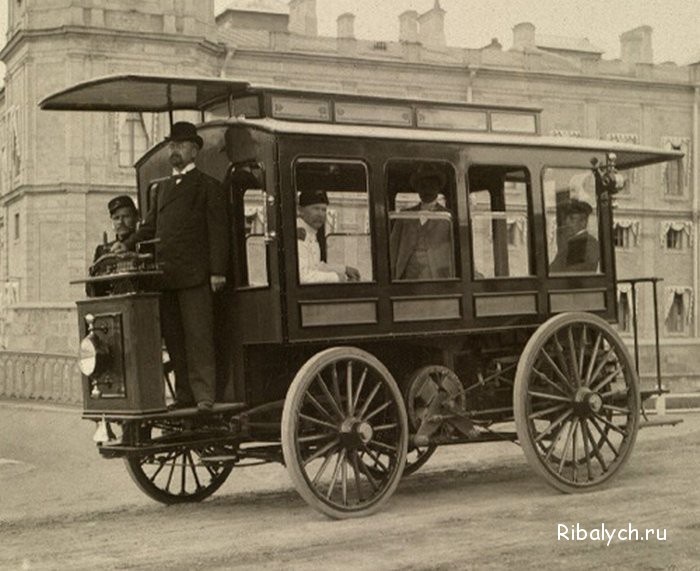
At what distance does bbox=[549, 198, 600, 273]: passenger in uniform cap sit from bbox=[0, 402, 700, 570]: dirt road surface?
1655 mm

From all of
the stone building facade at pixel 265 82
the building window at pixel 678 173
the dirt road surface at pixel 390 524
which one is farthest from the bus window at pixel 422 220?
the building window at pixel 678 173

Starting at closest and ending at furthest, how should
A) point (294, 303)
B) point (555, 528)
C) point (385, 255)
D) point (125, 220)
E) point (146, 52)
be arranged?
1. point (555, 528)
2. point (294, 303)
3. point (385, 255)
4. point (125, 220)
5. point (146, 52)

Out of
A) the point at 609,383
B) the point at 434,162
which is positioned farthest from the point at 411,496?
the point at 434,162

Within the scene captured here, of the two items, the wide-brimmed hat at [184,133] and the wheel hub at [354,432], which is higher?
the wide-brimmed hat at [184,133]

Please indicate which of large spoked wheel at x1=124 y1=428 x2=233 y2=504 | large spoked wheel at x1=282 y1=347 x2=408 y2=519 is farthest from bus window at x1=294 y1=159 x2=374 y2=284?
large spoked wheel at x1=124 y1=428 x2=233 y2=504

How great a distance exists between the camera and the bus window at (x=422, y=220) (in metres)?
7.79

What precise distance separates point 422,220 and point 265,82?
95.3 feet

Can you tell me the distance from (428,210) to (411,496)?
6.71 feet

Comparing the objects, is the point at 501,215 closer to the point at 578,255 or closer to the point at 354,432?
the point at 578,255

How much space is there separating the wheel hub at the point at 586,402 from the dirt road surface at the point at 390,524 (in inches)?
23.5

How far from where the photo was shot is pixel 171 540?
650 centimetres

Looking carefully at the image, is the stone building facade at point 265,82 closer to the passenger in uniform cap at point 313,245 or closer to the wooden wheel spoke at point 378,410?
the wooden wheel spoke at point 378,410

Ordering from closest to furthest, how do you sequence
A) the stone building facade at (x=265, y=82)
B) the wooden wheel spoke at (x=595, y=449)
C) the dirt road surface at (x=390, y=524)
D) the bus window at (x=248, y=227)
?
the dirt road surface at (x=390, y=524)
the bus window at (x=248, y=227)
the wooden wheel spoke at (x=595, y=449)
the stone building facade at (x=265, y=82)

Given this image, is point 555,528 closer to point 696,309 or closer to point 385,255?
point 385,255
